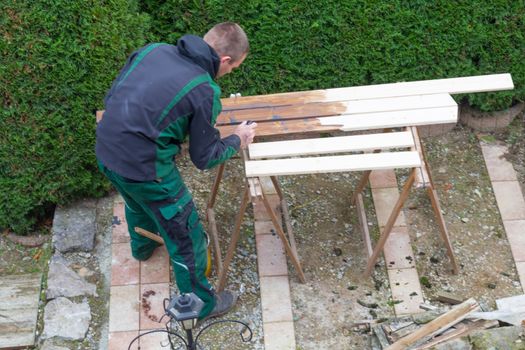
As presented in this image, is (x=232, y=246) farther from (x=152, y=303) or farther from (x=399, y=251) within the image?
(x=399, y=251)

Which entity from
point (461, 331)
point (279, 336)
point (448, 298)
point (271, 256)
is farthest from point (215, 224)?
point (461, 331)

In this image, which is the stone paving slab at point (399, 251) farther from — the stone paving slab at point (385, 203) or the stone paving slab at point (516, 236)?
the stone paving slab at point (516, 236)

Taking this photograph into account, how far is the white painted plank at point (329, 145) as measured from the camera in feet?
17.2

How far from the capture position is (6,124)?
575 centimetres

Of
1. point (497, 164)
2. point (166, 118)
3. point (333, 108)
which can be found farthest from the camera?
point (497, 164)

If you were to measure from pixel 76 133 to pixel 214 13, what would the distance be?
4.62 feet

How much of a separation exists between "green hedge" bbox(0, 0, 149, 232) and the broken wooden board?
1.64 feet

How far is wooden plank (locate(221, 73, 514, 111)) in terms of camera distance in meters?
5.54

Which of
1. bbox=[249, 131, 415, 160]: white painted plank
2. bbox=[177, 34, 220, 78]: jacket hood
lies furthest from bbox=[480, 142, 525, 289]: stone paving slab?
bbox=[177, 34, 220, 78]: jacket hood

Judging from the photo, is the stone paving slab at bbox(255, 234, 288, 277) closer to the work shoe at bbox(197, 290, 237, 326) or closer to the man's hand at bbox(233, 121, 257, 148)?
the work shoe at bbox(197, 290, 237, 326)

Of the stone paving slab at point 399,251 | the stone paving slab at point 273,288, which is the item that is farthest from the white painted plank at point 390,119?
the stone paving slab at point 399,251

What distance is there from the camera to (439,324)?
5.25m

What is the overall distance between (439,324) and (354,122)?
4.71 feet

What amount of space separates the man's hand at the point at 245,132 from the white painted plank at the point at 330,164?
0.56ft
